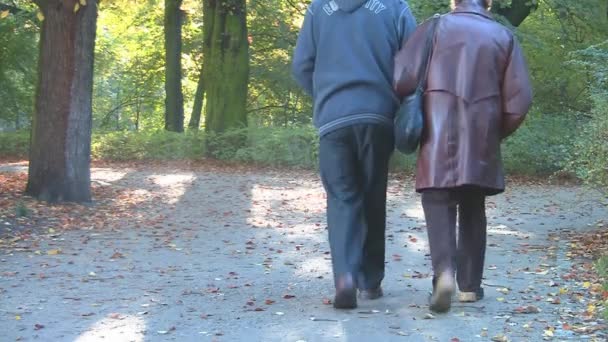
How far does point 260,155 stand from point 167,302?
16320 mm

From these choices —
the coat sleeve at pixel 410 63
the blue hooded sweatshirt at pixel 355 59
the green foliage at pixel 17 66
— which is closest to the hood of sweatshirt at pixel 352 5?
the blue hooded sweatshirt at pixel 355 59

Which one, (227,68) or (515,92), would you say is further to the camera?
(227,68)

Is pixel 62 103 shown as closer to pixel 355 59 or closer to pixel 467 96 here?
pixel 355 59

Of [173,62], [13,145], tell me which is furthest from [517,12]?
[13,145]

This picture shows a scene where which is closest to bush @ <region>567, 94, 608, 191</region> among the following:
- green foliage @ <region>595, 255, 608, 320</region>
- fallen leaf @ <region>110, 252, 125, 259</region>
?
green foliage @ <region>595, 255, 608, 320</region>

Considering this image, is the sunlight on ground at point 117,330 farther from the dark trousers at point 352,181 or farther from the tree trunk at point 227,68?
the tree trunk at point 227,68

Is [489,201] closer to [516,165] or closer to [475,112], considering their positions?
[516,165]

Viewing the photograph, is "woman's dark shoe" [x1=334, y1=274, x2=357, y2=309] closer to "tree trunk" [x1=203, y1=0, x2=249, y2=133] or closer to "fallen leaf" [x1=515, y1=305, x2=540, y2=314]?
"fallen leaf" [x1=515, y1=305, x2=540, y2=314]

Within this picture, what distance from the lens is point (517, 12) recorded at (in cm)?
2130

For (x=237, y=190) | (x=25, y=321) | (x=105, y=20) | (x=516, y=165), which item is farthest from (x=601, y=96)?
(x=105, y=20)

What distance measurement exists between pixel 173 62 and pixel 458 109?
76.0 ft

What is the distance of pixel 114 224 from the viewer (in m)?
10.9

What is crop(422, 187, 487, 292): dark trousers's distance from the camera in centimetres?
507

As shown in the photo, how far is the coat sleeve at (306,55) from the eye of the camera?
5.44 meters
